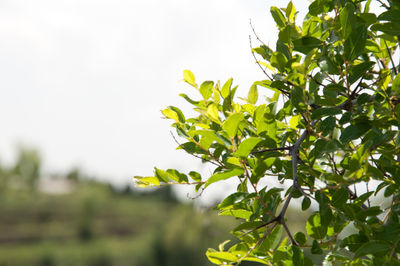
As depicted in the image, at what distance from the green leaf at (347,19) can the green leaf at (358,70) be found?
6cm

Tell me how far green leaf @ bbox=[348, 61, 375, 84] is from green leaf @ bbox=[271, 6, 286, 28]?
7.2 inches

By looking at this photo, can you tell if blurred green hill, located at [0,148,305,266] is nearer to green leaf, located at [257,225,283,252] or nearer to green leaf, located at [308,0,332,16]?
green leaf, located at [257,225,283,252]

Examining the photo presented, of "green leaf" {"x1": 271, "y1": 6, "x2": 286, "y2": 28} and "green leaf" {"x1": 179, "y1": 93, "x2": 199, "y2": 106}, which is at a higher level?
"green leaf" {"x1": 271, "y1": 6, "x2": 286, "y2": 28}

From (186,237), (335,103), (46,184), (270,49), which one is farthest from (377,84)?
(46,184)

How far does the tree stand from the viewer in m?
0.69

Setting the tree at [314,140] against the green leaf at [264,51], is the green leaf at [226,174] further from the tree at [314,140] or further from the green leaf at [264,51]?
the green leaf at [264,51]

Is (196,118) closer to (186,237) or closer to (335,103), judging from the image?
(335,103)

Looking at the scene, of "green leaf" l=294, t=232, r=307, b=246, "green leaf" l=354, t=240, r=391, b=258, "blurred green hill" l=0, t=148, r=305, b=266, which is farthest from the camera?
"blurred green hill" l=0, t=148, r=305, b=266

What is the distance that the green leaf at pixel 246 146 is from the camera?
2.20 feet

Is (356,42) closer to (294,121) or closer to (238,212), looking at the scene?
(294,121)

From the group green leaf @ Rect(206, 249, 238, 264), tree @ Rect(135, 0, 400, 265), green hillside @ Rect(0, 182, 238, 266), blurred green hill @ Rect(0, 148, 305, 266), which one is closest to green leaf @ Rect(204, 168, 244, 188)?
tree @ Rect(135, 0, 400, 265)

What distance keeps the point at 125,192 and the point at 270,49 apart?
2817 cm

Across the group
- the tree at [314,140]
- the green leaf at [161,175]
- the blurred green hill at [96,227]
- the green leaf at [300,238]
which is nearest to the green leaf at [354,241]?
Result: the tree at [314,140]

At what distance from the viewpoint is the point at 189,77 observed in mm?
911
